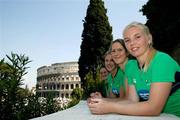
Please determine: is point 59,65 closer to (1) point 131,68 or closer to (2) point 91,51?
(2) point 91,51

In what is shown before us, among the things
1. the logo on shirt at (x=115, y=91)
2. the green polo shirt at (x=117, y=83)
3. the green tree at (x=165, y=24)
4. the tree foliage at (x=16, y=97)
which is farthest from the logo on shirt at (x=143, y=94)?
the green tree at (x=165, y=24)

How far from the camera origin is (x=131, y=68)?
271 cm

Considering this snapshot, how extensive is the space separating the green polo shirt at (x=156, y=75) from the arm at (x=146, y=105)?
0.07 meters

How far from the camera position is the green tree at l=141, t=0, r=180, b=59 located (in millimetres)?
12505

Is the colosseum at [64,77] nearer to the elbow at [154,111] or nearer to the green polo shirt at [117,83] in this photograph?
the green polo shirt at [117,83]

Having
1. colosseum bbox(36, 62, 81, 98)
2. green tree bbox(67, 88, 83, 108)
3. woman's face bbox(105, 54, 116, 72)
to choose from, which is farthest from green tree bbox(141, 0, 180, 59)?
colosseum bbox(36, 62, 81, 98)

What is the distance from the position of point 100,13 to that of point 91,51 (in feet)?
19.3

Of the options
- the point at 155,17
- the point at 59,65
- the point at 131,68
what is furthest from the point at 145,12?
the point at 59,65

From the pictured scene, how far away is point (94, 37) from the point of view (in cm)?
4162

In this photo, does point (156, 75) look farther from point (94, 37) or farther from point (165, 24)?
point (94, 37)

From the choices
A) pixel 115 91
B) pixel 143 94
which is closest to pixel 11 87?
pixel 115 91

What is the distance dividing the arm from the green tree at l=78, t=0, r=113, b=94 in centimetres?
3711

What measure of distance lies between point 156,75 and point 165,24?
11619 mm

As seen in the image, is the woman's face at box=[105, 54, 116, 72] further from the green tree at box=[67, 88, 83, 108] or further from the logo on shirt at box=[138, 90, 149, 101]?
the logo on shirt at box=[138, 90, 149, 101]
